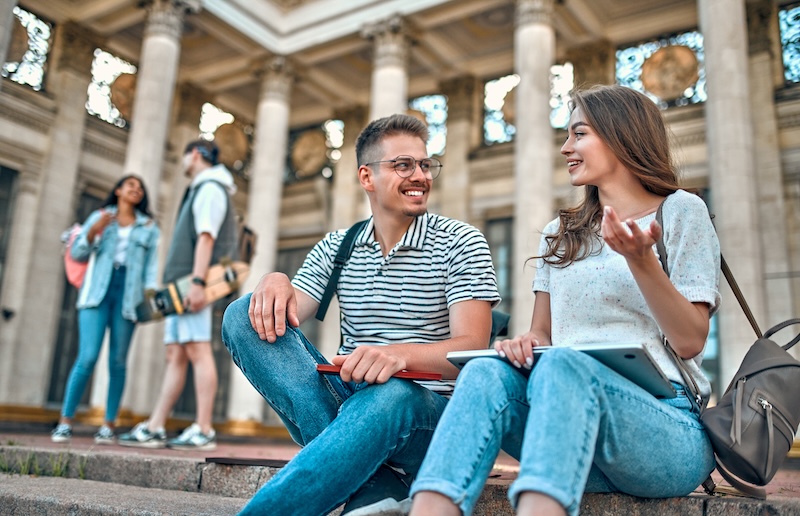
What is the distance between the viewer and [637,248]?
1987mm

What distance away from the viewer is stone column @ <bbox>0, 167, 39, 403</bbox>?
562 inches

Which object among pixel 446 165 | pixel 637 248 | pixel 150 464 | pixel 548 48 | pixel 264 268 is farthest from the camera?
pixel 446 165

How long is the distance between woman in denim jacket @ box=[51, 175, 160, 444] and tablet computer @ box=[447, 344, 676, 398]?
195 inches

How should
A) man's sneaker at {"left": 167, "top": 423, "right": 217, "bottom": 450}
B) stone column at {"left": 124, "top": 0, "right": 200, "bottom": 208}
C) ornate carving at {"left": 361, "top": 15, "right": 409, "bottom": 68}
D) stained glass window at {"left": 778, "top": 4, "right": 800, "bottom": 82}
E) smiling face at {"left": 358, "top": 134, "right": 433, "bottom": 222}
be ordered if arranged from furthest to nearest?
1. ornate carving at {"left": 361, "top": 15, "right": 409, "bottom": 68}
2. stained glass window at {"left": 778, "top": 4, "right": 800, "bottom": 82}
3. stone column at {"left": 124, "top": 0, "right": 200, "bottom": 208}
4. man's sneaker at {"left": 167, "top": 423, "right": 217, "bottom": 450}
5. smiling face at {"left": 358, "top": 134, "right": 433, "bottom": 222}

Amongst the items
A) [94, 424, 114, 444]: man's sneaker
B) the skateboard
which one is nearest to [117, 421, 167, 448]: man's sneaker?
[94, 424, 114, 444]: man's sneaker

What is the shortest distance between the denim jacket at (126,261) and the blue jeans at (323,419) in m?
4.27

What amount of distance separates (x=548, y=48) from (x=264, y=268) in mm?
7185

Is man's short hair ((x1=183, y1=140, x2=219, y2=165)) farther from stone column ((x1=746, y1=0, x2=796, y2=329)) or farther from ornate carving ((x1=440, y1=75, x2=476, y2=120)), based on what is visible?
ornate carving ((x1=440, y1=75, x2=476, y2=120))

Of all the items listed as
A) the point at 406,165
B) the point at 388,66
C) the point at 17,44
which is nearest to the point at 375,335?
the point at 406,165

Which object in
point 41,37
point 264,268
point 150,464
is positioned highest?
point 41,37

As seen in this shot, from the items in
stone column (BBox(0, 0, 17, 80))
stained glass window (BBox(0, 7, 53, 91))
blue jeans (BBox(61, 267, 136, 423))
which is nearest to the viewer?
blue jeans (BBox(61, 267, 136, 423))

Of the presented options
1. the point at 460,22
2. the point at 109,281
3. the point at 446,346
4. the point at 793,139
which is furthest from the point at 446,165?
the point at 446,346

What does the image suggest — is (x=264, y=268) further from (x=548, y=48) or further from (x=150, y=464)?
(x=150, y=464)

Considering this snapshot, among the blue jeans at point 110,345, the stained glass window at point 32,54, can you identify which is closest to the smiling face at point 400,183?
the blue jeans at point 110,345
